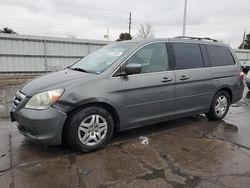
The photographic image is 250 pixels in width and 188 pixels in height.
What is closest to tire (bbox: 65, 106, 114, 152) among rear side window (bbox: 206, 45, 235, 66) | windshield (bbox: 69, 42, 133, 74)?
windshield (bbox: 69, 42, 133, 74)

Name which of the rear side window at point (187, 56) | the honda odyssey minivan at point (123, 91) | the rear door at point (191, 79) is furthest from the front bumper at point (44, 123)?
the rear side window at point (187, 56)

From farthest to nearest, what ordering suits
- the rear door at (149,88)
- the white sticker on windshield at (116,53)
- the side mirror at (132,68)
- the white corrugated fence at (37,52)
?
the white corrugated fence at (37,52) < the white sticker on windshield at (116,53) < the rear door at (149,88) < the side mirror at (132,68)

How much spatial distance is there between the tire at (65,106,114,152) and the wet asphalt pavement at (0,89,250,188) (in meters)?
0.15

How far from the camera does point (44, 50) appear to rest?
1515 centimetres

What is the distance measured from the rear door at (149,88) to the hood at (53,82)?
2.29 ft

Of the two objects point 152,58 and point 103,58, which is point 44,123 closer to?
point 103,58

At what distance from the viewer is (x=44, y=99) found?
354 centimetres

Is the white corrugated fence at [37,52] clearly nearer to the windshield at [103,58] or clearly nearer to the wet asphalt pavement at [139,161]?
the windshield at [103,58]

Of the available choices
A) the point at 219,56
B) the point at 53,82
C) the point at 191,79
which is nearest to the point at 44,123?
the point at 53,82

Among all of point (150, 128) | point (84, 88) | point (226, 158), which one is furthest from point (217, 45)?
point (84, 88)

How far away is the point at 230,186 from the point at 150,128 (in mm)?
2222

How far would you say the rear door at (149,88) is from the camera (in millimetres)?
4098

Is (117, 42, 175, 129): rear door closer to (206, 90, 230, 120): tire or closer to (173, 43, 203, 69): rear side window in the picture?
(173, 43, 203, 69): rear side window

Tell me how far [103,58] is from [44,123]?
162 cm
